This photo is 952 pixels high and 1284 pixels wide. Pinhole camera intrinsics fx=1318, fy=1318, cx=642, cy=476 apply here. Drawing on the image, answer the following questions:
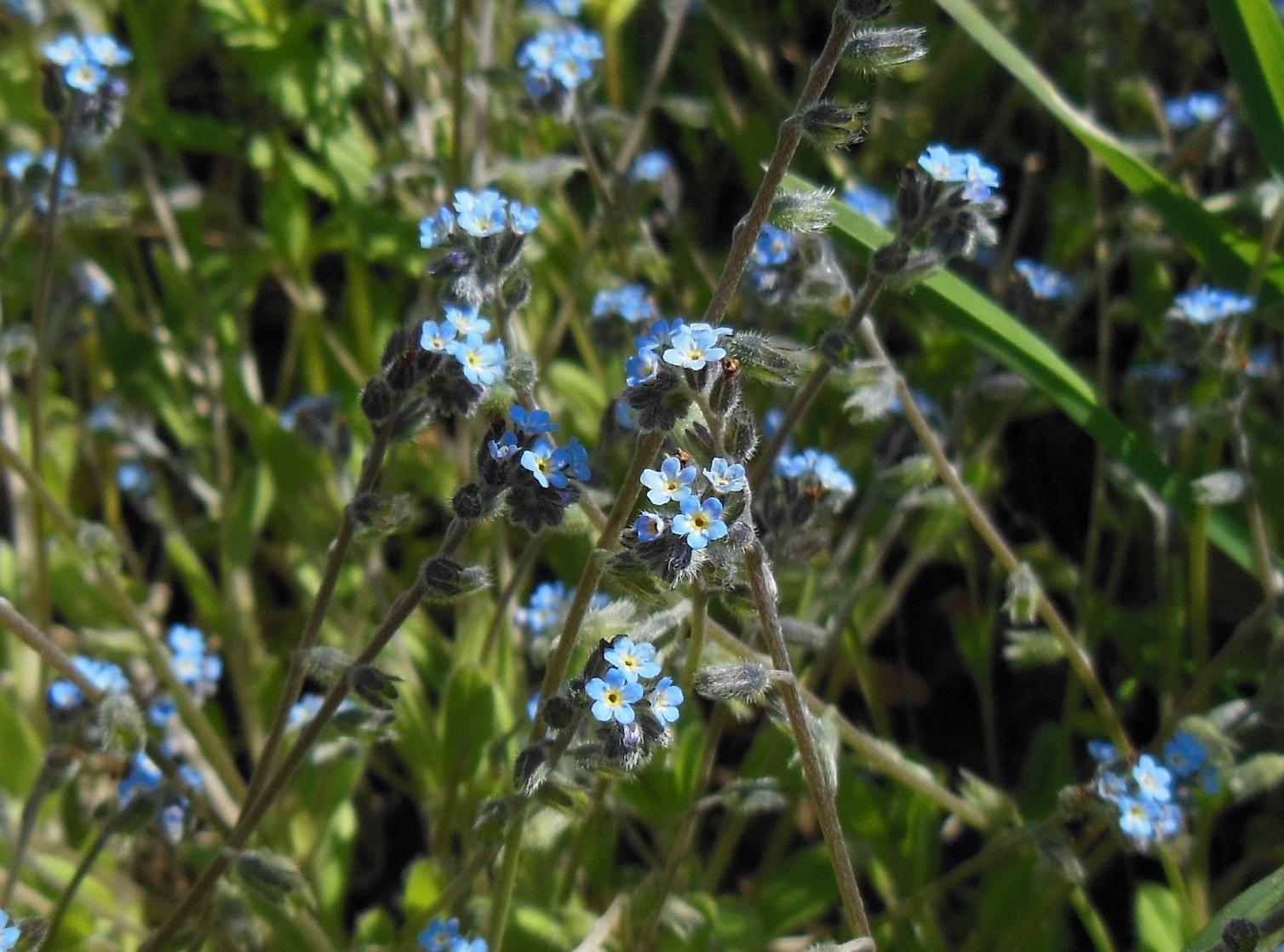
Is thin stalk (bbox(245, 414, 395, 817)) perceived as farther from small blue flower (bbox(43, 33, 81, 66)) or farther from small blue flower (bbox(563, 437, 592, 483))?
A: small blue flower (bbox(43, 33, 81, 66))

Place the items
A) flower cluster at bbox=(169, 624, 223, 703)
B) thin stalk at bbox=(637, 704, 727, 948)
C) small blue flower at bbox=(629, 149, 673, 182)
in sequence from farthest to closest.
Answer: small blue flower at bbox=(629, 149, 673, 182), flower cluster at bbox=(169, 624, 223, 703), thin stalk at bbox=(637, 704, 727, 948)

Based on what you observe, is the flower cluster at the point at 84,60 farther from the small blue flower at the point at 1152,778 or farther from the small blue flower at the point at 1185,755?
the small blue flower at the point at 1185,755

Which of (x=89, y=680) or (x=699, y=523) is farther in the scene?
(x=89, y=680)

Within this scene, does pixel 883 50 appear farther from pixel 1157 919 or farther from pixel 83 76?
pixel 1157 919

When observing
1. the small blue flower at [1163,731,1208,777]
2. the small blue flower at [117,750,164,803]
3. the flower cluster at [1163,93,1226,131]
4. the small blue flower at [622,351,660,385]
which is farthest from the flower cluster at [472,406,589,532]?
the flower cluster at [1163,93,1226,131]

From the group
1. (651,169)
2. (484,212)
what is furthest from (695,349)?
(651,169)

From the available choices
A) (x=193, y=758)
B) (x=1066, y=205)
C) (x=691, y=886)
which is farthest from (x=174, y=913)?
(x=1066, y=205)
